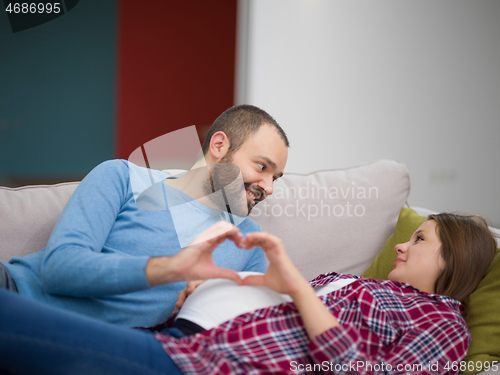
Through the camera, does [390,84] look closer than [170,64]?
Yes

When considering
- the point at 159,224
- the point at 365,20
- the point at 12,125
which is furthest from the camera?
the point at 12,125

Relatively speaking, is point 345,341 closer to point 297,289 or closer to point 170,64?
point 297,289

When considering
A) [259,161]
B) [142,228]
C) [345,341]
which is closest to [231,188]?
[259,161]

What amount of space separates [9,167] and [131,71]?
1.37 meters

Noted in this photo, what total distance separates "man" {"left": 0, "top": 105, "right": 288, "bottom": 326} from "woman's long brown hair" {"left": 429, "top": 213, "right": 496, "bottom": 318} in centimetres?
49

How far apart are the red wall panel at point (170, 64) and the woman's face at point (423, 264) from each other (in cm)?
303

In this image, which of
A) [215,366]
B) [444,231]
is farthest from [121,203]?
[444,231]

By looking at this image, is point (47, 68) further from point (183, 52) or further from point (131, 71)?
Result: point (183, 52)

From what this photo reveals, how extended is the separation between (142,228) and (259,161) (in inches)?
14.5

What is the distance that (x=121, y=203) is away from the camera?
1.14 meters

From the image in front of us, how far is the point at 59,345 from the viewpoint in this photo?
715 millimetres

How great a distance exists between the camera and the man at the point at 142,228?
2.79 feet

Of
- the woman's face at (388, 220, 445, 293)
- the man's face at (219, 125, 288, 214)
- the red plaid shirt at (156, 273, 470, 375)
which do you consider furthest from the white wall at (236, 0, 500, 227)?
the red plaid shirt at (156, 273, 470, 375)

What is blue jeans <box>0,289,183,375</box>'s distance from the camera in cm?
71
